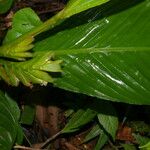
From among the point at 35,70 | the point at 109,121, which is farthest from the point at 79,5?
the point at 109,121

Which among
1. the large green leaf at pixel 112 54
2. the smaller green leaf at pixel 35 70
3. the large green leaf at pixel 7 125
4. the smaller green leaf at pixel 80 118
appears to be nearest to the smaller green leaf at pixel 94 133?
the smaller green leaf at pixel 80 118

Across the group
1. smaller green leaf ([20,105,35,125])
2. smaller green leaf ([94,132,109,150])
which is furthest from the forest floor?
smaller green leaf ([94,132,109,150])

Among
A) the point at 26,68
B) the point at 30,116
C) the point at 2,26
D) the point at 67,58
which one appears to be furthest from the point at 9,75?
the point at 30,116

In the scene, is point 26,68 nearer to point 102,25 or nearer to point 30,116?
point 102,25

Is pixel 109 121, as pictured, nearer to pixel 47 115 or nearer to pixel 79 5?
pixel 47 115

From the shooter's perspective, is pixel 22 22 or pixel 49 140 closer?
pixel 22 22
